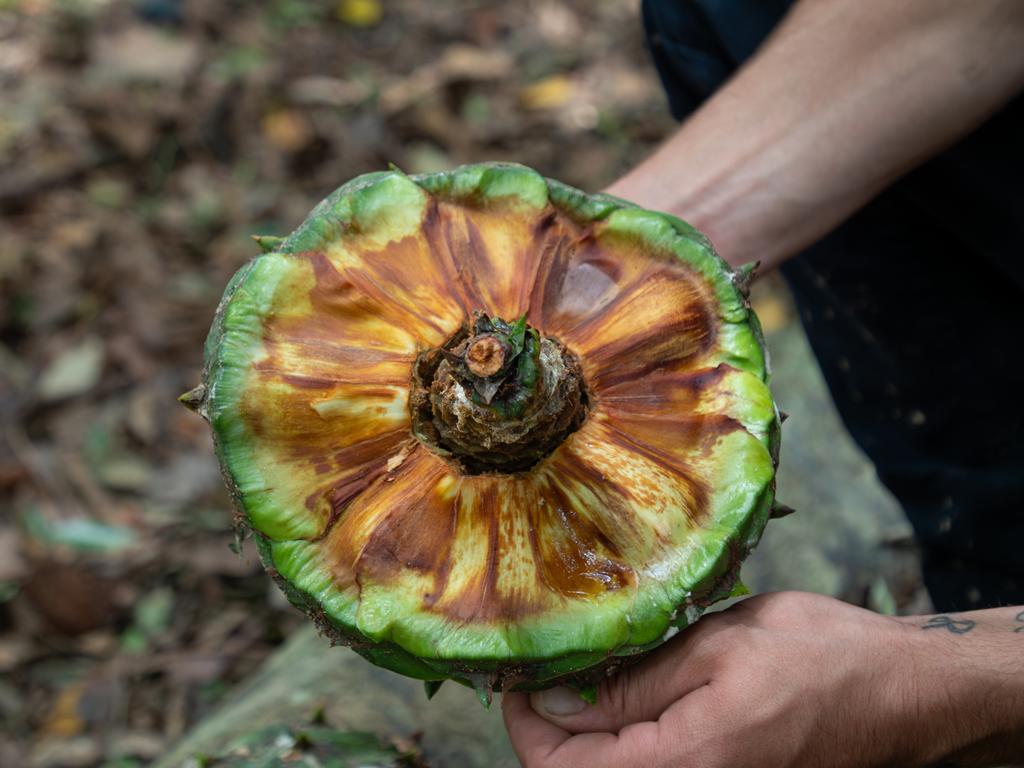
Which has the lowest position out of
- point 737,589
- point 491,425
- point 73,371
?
point 737,589

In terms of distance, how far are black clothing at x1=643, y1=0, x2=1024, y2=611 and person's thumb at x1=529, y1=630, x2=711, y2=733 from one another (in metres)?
1.30

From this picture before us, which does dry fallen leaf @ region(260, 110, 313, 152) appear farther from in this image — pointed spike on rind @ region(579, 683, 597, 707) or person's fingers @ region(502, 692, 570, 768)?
pointed spike on rind @ region(579, 683, 597, 707)

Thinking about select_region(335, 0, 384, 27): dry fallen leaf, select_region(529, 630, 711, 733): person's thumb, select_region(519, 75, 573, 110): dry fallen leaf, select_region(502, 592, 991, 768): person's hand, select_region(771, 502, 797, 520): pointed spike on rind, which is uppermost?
select_region(335, 0, 384, 27): dry fallen leaf

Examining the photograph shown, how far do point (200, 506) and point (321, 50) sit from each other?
2.67 metres

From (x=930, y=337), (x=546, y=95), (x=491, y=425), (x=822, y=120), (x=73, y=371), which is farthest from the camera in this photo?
(x=546, y=95)

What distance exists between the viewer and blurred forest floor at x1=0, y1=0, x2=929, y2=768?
3.17m

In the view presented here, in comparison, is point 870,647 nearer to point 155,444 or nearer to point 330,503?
point 330,503

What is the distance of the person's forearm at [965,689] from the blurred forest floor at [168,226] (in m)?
1.12

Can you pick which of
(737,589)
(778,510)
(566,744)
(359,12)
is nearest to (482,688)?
(566,744)

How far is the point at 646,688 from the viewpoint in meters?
1.69

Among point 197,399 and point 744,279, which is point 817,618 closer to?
point 744,279

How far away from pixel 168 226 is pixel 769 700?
3494mm

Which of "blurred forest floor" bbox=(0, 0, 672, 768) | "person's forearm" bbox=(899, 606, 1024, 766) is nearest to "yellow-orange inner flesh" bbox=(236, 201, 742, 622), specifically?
"person's forearm" bbox=(899, 606, 1024, 766)

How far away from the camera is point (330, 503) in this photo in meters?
1.57
